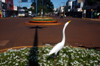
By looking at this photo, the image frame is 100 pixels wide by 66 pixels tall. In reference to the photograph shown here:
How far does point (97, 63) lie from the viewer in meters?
3.96

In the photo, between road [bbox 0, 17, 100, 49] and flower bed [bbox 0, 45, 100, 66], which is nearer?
flower bed [bbox 0, 45, 100, 66]

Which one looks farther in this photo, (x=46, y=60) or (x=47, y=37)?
(x=47, y=37)

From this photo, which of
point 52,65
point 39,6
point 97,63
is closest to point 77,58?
point 97,63

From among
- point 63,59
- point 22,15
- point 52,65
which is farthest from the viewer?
point 22,15

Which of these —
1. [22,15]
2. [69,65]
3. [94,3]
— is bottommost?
[69,65]

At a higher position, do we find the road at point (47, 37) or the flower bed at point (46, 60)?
the road at point (47, 37)

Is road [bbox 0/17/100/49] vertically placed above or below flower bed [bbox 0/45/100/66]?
above

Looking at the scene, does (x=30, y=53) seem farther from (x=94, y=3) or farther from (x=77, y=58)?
(x=94, y=3)

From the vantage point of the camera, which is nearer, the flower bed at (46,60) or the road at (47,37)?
the flower bed at (46,60)

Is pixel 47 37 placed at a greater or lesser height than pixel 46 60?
greater

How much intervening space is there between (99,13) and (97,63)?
36927 mm

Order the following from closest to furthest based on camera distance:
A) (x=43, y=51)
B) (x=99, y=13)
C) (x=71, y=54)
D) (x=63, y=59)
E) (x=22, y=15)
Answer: (x=63, y=59) < (x=71, y=54) < (x=43, y=51) < (x=99, y=13) < (x=22, y=15)

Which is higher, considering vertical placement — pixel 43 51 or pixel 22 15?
pixel 22 15

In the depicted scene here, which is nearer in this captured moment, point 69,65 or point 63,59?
point 69,65
